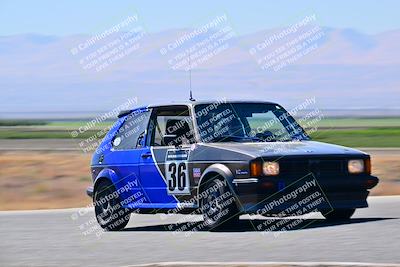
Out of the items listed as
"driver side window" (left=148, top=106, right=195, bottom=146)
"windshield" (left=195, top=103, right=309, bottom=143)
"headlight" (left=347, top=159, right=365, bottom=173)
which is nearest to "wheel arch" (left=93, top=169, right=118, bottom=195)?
"driver side window" (left=148, top=106, right=195, bottom=146)

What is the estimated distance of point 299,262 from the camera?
11273 millimetres

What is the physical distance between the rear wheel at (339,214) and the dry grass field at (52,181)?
31.9 ft

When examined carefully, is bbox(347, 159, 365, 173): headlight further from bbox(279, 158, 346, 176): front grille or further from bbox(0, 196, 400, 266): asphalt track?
bbox(0, 196, 400, 266): asphalt track

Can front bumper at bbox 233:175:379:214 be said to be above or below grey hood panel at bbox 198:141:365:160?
below

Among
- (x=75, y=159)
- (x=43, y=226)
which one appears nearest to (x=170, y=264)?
(x=43, y=226)

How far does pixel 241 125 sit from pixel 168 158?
105 cm

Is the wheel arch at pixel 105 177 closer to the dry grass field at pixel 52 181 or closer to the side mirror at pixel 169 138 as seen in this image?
the side mirror at pixel 169 138

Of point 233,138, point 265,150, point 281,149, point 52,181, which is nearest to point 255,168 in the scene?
point 265,150

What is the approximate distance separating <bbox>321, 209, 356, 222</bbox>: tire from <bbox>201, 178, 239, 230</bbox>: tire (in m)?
1.60

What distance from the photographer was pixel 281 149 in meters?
14.9

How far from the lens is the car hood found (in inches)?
574

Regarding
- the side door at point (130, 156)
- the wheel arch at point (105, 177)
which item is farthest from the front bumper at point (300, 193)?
the wheel arch at point (105, 177)

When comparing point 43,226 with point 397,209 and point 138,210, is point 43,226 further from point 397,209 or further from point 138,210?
point 397,209

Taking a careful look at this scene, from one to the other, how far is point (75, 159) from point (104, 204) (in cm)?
2515
